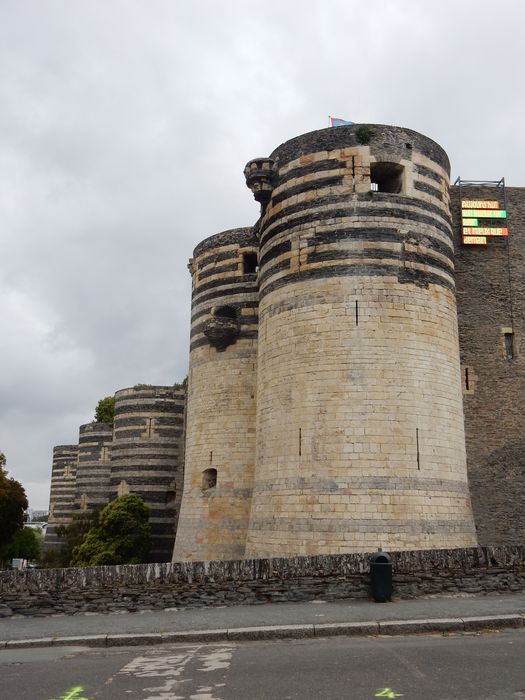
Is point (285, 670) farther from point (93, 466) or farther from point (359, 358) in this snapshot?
point (93, 466)

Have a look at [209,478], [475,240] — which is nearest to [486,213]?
[475,240]

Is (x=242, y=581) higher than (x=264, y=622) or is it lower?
higher

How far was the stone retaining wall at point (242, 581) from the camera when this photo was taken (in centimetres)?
1047

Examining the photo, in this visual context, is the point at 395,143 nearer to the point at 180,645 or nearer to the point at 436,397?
the point at 436,397

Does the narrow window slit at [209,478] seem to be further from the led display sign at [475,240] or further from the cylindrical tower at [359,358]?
the led display sign at [475,240]

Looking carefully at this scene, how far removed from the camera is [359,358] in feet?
53.2

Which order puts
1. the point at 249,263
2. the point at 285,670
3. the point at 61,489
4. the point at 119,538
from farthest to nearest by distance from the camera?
the point at 61,489
the point at 119,538
the point at 249,263
the point at 285,670

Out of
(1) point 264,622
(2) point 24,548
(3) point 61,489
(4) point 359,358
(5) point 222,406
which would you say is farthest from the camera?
(2) point 24,548

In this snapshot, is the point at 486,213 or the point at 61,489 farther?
the point at 61,489

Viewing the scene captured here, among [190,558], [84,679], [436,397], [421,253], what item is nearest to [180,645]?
[84,679]

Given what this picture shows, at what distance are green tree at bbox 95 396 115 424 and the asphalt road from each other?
150 feet

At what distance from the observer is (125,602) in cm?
1046

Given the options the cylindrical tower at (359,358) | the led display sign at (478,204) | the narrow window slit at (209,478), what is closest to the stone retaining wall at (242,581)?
the cylindrical tower at (359,358)

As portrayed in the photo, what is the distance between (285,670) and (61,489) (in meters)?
40.9
